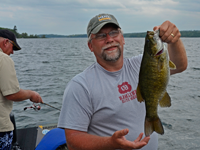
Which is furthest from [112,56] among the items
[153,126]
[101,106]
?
[153,126]

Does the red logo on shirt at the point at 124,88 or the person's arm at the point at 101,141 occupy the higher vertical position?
the red logo on shirt at the point at 124,88

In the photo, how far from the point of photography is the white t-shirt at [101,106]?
7.54 ft

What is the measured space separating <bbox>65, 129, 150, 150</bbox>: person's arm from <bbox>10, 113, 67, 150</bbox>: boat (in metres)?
0.96

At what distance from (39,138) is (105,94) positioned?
11.4 feet

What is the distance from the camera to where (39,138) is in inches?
204

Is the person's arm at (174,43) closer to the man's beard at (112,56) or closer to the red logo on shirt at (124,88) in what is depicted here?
the man's beard at (112,56)

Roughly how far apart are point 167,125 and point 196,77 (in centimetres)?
917

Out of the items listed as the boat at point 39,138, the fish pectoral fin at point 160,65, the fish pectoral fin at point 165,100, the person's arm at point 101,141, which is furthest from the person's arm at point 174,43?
the boat at point 39,138

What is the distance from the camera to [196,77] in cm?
1630

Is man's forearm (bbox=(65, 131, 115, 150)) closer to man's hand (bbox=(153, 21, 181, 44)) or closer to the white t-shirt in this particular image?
the white t-shirt

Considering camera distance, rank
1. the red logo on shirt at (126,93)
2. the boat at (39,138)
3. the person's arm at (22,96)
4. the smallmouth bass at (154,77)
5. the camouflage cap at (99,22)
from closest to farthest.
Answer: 1. the smallmouth bass at (154,77)
2. the red logo on shirt at (126,93)
3. the camouflage cap at (99,22)
4. the boat at (39,138)
5. the person's arm at (22,96)

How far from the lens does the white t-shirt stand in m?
2.30

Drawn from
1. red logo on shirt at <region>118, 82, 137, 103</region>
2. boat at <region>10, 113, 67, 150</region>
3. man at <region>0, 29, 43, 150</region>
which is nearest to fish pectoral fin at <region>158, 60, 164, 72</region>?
red logo on shirt at <region>118, 82, 137, 103</region>

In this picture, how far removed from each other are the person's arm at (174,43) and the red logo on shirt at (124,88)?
655 mm
